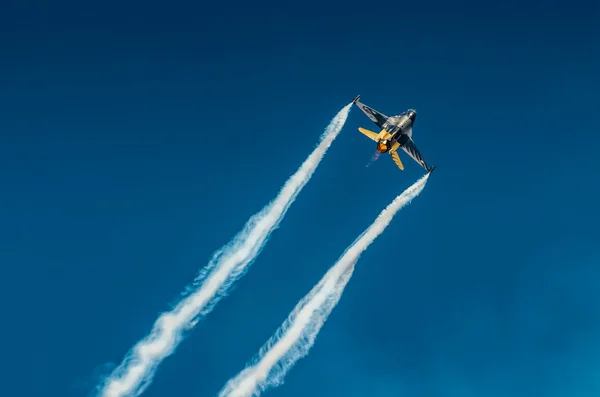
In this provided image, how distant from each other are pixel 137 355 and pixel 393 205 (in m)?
43.7

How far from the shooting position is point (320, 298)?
69.7 m

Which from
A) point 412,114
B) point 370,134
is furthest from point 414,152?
point 370,134

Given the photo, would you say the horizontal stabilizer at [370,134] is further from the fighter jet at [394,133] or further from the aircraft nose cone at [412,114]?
the aircraft nose cone at [412,114]

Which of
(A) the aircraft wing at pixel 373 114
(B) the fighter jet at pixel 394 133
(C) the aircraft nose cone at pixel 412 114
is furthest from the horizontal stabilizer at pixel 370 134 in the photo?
(C) the aircraft nose cone at pixel 412 114

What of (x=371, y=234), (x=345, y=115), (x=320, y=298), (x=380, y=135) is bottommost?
(x=320, y=298)

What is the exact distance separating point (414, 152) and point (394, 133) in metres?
8.68

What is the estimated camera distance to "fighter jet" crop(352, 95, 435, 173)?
75.5 m

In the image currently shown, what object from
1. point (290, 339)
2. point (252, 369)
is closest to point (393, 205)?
point (290, 339)

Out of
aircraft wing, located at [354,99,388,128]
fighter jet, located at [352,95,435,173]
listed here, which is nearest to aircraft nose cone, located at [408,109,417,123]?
fighter jet, located at [352,95,435,173]

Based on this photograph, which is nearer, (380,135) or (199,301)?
(199,301)

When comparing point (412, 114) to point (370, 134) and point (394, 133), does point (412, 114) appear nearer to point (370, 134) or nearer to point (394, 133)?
point (394, 133)

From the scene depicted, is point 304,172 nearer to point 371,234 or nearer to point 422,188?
point 371,234

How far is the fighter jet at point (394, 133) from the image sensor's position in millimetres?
75500

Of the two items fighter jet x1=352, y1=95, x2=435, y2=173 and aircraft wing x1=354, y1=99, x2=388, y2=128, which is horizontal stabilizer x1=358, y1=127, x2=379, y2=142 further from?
aircraft wing x1=354, y1=99, x2=388, y2=128
